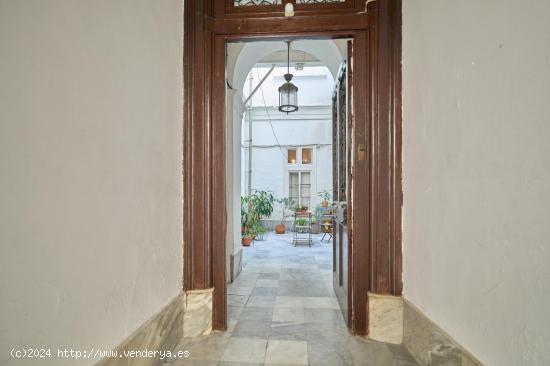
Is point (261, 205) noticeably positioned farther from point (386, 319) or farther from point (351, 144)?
point (386, 319)

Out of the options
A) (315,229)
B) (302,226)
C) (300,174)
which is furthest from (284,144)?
(302,226)

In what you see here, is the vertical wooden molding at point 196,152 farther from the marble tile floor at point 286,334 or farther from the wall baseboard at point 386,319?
the wall baseboard at point 386,319

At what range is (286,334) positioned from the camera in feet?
6.98

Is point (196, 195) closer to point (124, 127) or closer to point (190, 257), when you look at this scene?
point (190, 257)

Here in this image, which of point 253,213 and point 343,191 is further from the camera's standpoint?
point 253,213

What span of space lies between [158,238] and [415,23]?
7.00 ft

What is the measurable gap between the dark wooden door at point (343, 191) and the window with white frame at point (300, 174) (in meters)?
6.40

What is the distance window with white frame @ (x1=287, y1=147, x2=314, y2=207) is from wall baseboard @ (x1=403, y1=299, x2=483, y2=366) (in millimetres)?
7834

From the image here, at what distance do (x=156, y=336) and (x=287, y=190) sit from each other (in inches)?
324

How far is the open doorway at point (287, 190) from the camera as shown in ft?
8.44

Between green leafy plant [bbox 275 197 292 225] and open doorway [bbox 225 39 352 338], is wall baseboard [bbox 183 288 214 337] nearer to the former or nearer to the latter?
open doorway [bbox 225 39 352 338]

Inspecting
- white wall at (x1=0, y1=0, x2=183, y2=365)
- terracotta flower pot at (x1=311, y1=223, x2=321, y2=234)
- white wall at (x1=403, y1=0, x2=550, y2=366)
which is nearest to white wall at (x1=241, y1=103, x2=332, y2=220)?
terracotta flower pot at (x1=311, y1=223, x2=321, y2=234)

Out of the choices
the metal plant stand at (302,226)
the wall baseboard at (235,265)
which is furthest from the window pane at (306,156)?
the wall baseboard at (235,265)

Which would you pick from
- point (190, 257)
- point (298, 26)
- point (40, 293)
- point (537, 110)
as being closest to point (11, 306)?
point (40, 293)
